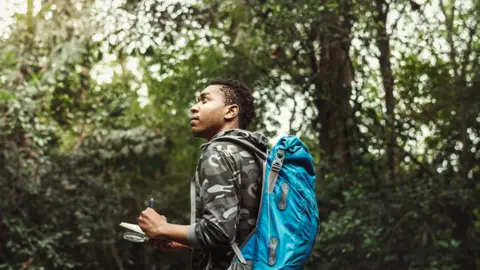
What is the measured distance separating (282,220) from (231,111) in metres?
0.60

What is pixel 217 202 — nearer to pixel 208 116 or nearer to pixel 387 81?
pixel 208 116

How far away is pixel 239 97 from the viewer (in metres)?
3.23

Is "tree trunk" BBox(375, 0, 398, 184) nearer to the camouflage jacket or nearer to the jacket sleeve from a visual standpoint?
the camouflage jacket

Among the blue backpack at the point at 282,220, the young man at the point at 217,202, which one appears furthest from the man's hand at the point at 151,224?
the blue backpack at the point at 282,220

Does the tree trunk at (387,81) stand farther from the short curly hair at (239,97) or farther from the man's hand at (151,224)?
the man's hand at (151,224)

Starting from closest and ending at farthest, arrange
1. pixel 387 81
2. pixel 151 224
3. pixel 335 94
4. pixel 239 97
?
pixel 151 224
pixel 239 97
pixel 387 81
pixel 335 94

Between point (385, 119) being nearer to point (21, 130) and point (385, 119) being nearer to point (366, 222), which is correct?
point (366, 222)

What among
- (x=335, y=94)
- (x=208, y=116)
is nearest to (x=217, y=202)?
(x=208, y=116)

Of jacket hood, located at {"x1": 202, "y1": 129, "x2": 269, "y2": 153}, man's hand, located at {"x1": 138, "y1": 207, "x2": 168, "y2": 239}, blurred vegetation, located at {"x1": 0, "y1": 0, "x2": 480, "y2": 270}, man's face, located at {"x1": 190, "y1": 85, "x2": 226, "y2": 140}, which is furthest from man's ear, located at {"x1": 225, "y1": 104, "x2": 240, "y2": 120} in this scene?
blurred vegetation, located at {"x1": 0, "y1": 0, "x2": 480, "y2": 270}

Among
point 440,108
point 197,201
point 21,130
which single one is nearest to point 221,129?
point 197,201

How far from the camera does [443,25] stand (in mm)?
9844

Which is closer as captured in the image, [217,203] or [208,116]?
[217,203]

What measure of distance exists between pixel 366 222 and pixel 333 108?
194cm

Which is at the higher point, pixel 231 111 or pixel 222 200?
pixel 231 111
